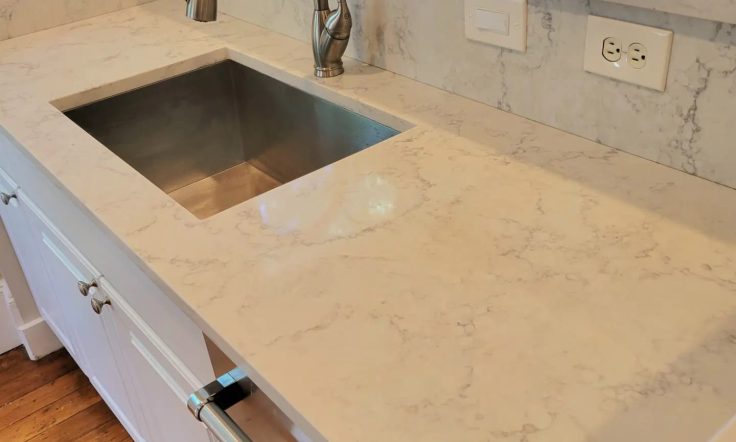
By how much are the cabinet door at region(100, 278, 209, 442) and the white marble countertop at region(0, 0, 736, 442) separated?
0.72 ft

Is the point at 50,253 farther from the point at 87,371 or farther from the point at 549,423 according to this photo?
the point at 549,423

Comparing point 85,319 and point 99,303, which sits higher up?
point 99,303

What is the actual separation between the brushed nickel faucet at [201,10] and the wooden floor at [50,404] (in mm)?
1198

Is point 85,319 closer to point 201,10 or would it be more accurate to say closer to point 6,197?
point 6,197

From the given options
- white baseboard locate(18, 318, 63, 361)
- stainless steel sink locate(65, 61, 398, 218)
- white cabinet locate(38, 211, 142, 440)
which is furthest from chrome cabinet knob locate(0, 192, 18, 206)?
white baseboard locate(18, 318, 63, 361)

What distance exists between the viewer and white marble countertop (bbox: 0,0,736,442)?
2.23 feet

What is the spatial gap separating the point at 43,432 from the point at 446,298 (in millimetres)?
1517

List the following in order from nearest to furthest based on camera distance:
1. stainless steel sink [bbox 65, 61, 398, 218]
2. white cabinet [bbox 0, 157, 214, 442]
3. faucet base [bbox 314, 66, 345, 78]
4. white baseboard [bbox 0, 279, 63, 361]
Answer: white cabinet [bbox 0, 157, 214, 442], faucet base [bbox 314, 66, 345, 78], stainless steel sink [bbox 65, 61, 398, 218], white baseboard [bbox 0, 279, 63, 361]

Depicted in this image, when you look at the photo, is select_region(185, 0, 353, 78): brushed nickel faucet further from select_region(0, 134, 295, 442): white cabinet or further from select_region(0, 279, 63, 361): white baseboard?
select_region(0, 279, 63, 361): white baseboard

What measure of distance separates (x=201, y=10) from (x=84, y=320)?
797mm

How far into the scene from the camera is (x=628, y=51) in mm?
972

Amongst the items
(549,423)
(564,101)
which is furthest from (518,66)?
(549,423)

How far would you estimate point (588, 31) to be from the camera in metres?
1.01

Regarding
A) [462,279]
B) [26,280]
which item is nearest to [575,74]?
[462,279]
